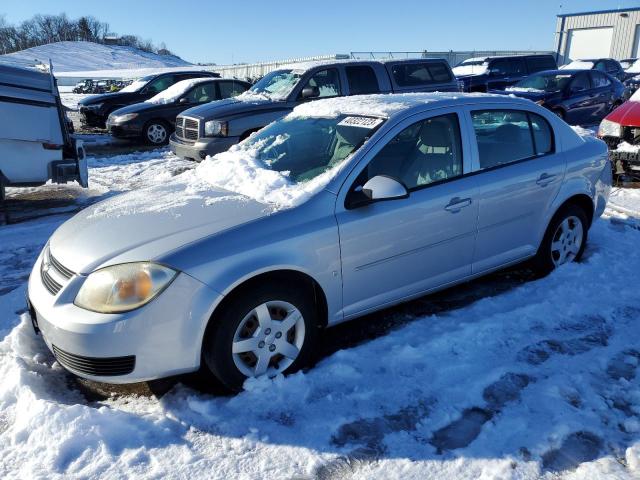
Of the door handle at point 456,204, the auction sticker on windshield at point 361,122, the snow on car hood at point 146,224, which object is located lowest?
the door handle at point 456,204

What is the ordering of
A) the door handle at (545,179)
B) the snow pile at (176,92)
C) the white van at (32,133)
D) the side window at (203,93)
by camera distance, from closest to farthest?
the door handle at (545,179) < the white van at (32,133) < the snow pile at (176,92) < the side window at (203,93)

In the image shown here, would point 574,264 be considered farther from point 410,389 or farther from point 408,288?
point 410,389

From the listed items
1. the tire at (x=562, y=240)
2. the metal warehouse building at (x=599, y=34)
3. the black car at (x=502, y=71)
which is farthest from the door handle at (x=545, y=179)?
the metal warehouse building at (x=599, y=34)

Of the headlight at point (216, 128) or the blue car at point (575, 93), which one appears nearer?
the headlight at point (216, 128)

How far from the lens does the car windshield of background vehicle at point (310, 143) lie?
11.8ft

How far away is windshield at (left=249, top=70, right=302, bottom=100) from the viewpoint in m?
9.27

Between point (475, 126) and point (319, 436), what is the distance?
8.24ft

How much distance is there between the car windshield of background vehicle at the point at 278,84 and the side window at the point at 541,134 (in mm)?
5457

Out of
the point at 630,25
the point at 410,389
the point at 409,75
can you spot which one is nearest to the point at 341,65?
the point at 409,75

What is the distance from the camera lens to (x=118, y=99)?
15266 mm

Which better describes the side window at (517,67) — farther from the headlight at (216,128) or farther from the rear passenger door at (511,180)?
the rear passenger door at (511,180)

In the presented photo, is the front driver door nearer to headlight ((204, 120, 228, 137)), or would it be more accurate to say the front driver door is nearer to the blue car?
headlight ((204, 120, 228, 137))

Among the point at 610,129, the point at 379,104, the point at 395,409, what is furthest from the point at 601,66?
the point at 395,409

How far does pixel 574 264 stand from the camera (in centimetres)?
467
